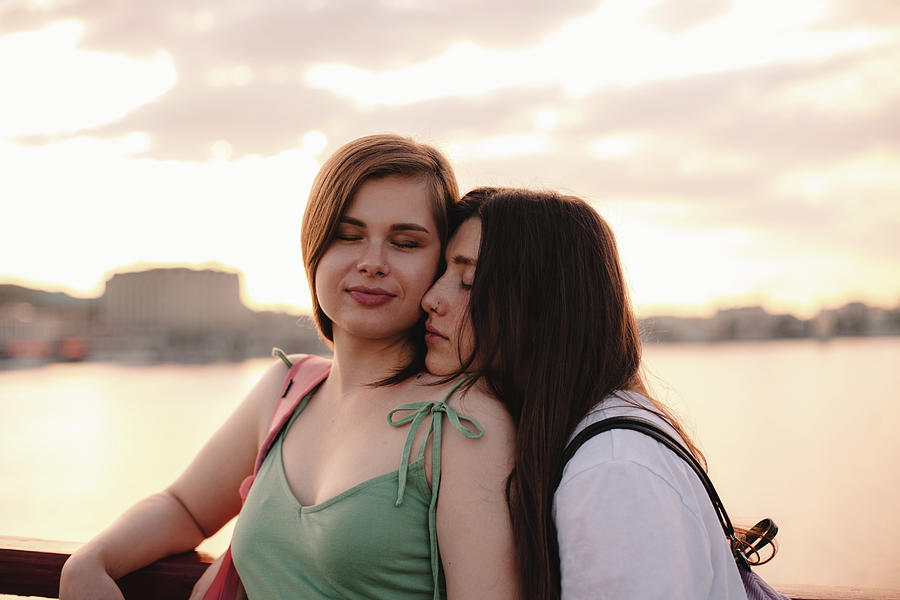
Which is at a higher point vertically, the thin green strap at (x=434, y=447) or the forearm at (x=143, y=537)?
the thin green strap at (x=434, y=447)

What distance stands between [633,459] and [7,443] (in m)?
33.9

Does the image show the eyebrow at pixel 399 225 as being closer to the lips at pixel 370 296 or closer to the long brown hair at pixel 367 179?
the long brown hair at pixel 367 179

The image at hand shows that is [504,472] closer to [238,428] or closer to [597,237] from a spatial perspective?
[597,237]

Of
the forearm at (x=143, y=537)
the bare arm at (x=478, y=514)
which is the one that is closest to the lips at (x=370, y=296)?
the bare arm at (x=478, y=514)

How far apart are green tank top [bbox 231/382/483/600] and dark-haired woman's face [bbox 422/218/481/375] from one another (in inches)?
4.9

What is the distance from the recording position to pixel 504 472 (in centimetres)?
156

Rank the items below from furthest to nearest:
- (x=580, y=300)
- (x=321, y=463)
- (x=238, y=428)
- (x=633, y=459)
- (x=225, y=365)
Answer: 1. (x=225, y=365)
2. (x=238, y=428)
3. (x=321, y=463)
4. (x=580, y=300)
5. (x=633, y=459)

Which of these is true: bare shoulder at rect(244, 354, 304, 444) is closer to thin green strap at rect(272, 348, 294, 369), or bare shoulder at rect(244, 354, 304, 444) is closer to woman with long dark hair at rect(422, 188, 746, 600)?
thin green strap at rect(272, 348, 294, 369)

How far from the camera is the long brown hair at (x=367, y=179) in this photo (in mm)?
1938

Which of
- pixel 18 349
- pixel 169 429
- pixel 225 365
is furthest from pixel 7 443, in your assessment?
pixel 225 365

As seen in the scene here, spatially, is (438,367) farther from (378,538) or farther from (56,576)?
(56,576)

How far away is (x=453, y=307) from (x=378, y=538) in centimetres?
57

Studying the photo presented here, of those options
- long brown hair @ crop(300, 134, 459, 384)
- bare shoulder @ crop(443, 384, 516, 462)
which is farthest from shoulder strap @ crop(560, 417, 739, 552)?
long brown hair @ crop(300, 134, 459, 384)

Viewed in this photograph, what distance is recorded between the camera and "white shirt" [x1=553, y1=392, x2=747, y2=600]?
1.24m
